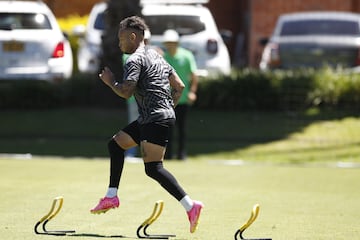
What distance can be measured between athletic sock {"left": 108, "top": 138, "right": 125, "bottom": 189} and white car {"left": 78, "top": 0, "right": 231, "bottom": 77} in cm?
1150

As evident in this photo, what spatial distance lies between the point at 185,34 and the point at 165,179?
12.8m

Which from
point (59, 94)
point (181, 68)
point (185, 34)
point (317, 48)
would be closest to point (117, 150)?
Result: point (181, 68)

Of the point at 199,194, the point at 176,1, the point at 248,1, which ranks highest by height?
the point at 199,194

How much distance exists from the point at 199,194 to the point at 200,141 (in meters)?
6.78

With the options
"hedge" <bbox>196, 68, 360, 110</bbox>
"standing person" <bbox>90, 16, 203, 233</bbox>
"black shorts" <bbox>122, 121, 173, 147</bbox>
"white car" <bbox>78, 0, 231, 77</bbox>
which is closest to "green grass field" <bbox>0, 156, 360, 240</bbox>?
"standing person" <bbox>90, 16, 203, 233</bbox>

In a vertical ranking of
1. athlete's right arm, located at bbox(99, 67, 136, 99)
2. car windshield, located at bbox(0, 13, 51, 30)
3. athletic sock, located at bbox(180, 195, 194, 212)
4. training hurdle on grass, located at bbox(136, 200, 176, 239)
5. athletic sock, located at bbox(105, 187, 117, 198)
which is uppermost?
athlete's right arm, located at bbox(99, 67, 136, 99)

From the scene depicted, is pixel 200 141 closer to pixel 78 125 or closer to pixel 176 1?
pixel 78 125

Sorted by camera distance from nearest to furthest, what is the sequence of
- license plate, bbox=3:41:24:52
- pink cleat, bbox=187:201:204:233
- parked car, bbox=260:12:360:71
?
pink cleat, bbox=187:201:204:233 → license plate, bbox=3:41:24:52 → parked car, bbox=260:12:360:71

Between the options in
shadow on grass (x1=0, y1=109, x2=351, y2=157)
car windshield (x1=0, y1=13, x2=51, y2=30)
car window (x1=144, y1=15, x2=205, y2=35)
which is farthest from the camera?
car window (x1=144, y1=15, x2=205, y2=35)


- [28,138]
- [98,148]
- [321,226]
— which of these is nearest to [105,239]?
[321,226]

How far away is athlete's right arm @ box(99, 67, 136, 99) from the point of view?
870 centimetres

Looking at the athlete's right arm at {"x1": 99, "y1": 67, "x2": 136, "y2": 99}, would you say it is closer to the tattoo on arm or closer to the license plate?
the tattoo on arm

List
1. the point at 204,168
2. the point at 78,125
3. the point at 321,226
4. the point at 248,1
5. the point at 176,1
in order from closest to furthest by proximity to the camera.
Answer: the point at 321,226
the point at 204,168
the point at 78,125
the point at 176,1
the point at 248,1

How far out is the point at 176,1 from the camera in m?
24.0
